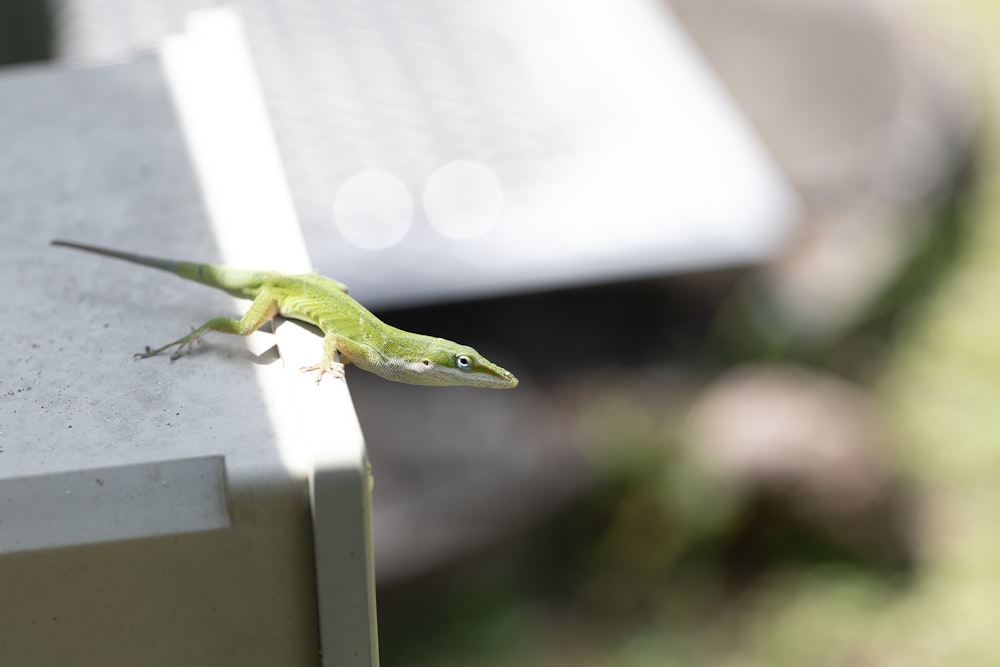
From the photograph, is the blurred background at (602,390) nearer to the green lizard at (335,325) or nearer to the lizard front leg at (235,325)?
the green lizard at (335,325)

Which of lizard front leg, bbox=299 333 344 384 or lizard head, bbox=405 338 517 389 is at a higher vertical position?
lizard front leg, bbox=299 333 344 384

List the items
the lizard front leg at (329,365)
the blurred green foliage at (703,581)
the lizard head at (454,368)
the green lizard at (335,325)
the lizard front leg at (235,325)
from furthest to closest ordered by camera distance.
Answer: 1. the blurred green foliage at (703,581)
2. the lizard head at (454,368)
3. the green lizard at (335,325)
4. the lizard front leg at (235,325)
5. the lizard front leg at (329,365)

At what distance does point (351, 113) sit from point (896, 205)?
10.3 feet

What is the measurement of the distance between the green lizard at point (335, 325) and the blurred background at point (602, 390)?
6.76 feet

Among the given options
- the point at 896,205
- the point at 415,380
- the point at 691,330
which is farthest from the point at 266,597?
the point at 896,205

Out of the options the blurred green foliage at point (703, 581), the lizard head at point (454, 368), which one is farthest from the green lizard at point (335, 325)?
the blurred green foliage at point (703, 581)

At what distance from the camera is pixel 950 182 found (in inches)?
243

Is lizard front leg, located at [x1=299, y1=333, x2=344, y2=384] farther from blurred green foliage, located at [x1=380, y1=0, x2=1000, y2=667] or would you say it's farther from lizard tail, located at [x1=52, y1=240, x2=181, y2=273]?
blurred green foliage, located at [x1=380, y1=0, x2=1000, y2=667]

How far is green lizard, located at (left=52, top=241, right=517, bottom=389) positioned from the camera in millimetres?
1949

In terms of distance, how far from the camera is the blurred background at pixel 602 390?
434cm

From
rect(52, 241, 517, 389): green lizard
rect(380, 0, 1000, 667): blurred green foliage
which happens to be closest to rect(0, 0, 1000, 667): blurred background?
rect(380, 0, 1000, 667): blurred green foliage

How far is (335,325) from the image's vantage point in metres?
2.07

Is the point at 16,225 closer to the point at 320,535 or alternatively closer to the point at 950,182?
the point at 320,535

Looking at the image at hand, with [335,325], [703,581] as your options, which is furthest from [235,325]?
[703,581]
